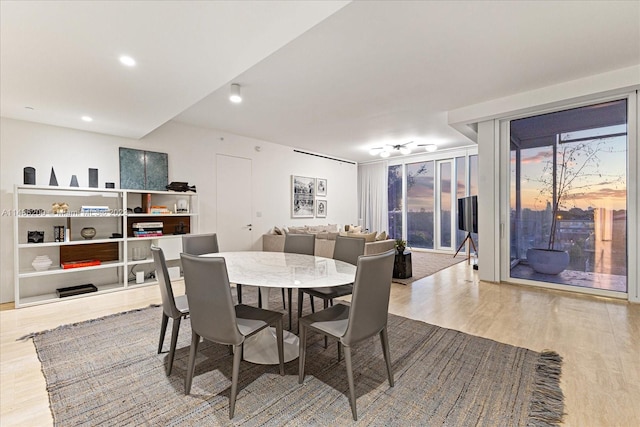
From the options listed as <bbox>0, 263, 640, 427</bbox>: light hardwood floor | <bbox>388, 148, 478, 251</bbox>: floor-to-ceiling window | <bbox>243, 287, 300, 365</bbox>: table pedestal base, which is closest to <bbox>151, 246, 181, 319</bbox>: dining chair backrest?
<bbox>243, 287, 300, 365</bbox>: table pedestal base

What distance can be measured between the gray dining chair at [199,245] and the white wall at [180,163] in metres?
2.18

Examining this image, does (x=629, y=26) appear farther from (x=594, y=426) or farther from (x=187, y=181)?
(x=187, y=181)

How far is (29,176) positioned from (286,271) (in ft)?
12.7

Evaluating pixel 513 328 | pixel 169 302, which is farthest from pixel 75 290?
pixel 513 328

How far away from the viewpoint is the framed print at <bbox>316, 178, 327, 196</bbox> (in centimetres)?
794

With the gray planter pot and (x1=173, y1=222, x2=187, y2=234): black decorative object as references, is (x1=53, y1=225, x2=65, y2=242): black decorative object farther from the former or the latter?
the gray planter pot

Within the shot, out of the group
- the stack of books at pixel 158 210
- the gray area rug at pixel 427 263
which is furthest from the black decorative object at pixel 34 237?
the gray area rug at pixel 427 263

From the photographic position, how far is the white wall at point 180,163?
3.84m

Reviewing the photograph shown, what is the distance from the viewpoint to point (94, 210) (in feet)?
13.5

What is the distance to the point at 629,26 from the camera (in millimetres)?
2557

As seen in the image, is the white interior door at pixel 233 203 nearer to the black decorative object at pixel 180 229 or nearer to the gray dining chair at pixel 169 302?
the black decorative object at pixel 180 229

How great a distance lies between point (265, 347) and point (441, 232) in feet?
22.4

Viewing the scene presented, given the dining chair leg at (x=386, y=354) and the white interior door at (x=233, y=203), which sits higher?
the white interior door at (x=233, y=203)

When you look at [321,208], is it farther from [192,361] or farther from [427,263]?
[192,361]
